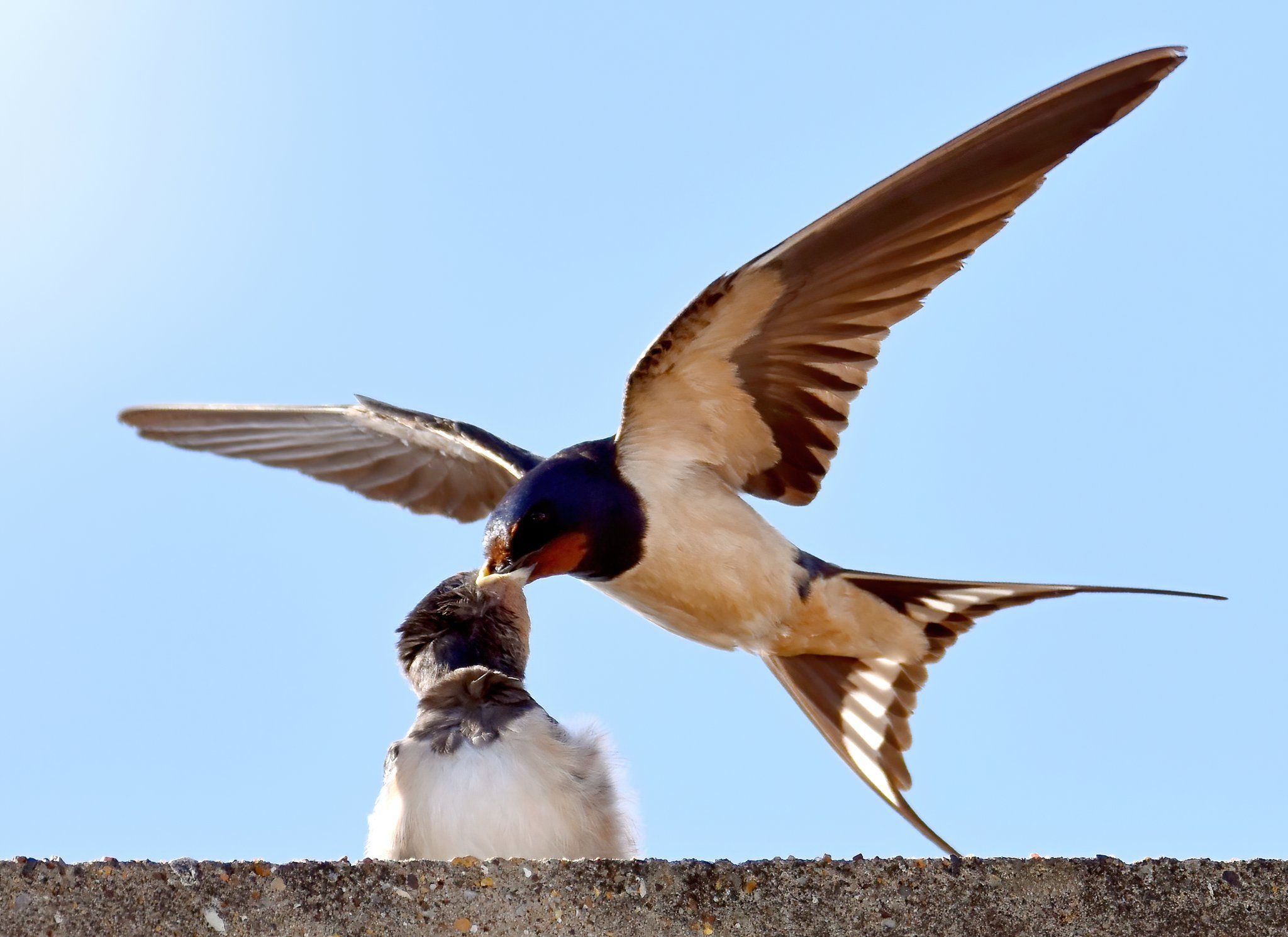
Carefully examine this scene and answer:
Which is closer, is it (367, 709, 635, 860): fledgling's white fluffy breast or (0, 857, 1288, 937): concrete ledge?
(0, 857, 1288, 937): concrete ledge

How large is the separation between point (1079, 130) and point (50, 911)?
62.8 inches

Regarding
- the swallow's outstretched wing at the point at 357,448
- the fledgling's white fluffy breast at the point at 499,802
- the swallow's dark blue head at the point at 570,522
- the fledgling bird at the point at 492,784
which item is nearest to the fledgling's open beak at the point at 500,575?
the swallow's dark blue head at the point at 570,522

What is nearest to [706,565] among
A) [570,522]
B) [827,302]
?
[570,522]

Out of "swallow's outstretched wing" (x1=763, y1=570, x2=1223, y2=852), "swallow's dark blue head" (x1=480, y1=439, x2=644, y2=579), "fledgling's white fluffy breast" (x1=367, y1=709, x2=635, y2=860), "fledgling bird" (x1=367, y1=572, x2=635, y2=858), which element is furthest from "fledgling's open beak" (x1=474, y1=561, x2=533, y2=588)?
"swallow's outstretched wing" (x1=763, y1=570, x2=1223, y2=852)

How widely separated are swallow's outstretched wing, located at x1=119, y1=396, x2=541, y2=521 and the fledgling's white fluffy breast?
1175mm

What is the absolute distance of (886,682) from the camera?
261cm

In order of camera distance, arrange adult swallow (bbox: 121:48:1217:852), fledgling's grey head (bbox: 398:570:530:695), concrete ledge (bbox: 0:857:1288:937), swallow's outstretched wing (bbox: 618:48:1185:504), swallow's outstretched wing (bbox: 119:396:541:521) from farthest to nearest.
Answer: swallow's outstretched wing (bbox: 119:396:541:521)
fledgling's grey head (bbox: 398:570:530:695)
adult swallow (bbox: 121:48:1217:852)
swallow's outstretched wing (bbox: 618:48:1185:504)
concrete ledge (bbox: 0:857:1288:937)

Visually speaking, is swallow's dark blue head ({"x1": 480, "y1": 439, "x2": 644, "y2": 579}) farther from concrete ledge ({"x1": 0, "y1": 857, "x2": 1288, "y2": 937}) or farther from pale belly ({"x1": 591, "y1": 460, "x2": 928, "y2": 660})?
concrete ledge ({"x1": 0, "y1": 857, "x2": 1288, "y2": 937})

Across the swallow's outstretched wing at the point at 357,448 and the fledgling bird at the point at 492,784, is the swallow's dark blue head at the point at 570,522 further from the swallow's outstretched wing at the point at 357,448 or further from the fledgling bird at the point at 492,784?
the swallow's outstretched wing at the point at 357,448

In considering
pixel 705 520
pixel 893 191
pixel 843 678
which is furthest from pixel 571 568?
pixel 893 191

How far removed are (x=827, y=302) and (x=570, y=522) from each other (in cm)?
56

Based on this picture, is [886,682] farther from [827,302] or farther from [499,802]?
[499,802]

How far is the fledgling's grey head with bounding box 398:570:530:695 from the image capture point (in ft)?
7.37

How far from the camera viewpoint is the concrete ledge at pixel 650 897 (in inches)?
51.9
